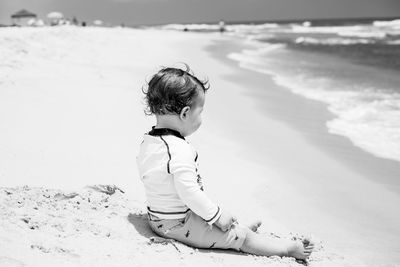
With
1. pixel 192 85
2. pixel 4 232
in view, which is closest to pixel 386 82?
pixel 192 85

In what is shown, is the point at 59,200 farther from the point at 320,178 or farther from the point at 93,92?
the point at 93,92

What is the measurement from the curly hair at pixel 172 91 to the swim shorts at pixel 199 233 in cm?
59

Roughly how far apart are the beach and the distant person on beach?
84 mm

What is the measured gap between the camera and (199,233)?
8.25 feet

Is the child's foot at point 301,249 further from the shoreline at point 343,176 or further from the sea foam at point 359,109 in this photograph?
the sea foam at point 359,109

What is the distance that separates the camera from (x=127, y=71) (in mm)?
9727

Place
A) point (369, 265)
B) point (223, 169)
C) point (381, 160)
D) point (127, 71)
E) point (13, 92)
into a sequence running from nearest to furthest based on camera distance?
point (369, 265) < point (223, 169) < point (381, 160) < point (13, 92) < point (127, 71)

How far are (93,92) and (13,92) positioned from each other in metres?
1.13

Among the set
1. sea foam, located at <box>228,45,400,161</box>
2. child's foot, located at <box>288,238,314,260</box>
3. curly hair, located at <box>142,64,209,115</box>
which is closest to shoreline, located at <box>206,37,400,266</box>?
sea foam, located at <box>228,45,400,161</box>

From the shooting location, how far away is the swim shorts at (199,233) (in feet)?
8.26

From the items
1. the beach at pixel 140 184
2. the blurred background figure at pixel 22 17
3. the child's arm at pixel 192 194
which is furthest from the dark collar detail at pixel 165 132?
the blurred background figure at pixel 22 17

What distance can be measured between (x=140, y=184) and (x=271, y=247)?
4.51 feet

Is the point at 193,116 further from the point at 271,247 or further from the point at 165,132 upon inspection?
the point at 271,247

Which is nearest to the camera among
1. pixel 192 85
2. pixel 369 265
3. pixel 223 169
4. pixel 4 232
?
pixel 4 232
